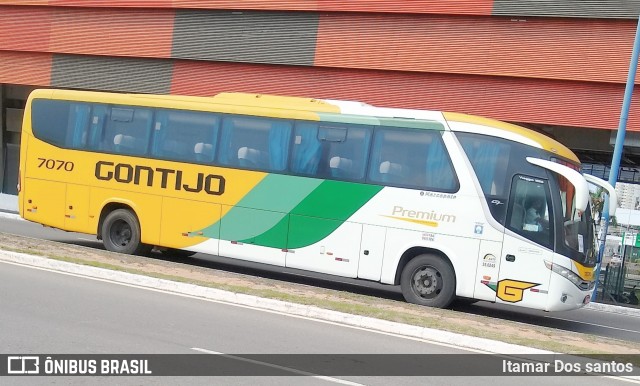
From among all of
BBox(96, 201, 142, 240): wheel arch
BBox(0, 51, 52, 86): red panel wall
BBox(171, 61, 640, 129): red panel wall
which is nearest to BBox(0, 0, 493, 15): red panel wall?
BBox(171, 61, 640, 129): red panel wall

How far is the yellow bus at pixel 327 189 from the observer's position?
14.2m

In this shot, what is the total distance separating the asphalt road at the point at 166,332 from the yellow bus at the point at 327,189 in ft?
11.1

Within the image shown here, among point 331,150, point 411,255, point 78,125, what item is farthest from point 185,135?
point 411,255

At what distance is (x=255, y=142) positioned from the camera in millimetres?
16578

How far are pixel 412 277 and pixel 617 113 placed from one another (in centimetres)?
1266

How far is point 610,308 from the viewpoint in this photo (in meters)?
20.1

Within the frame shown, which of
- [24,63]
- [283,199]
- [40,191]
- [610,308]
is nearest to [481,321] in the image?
[283,199]

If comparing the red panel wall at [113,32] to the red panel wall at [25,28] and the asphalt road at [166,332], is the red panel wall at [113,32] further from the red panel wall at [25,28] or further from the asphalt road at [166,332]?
the asphalt road at [166,332]

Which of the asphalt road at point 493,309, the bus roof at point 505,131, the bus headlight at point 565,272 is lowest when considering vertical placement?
the asphalt road at point 493,309

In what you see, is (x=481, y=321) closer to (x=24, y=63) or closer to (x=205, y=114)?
(x=205, y=114)

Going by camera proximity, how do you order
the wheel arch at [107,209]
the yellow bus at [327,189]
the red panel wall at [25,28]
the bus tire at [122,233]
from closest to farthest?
the yellow bus at [327,189] → the bus tire at [122,233] → the wheel arch at [107,209] → the red panel wall at [25,28]

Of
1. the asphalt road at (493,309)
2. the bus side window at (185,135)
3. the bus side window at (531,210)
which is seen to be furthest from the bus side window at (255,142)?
the bus side window at (531,210)

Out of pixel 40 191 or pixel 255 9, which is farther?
pixel 255 9

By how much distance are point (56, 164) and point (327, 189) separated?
6.51 metres
